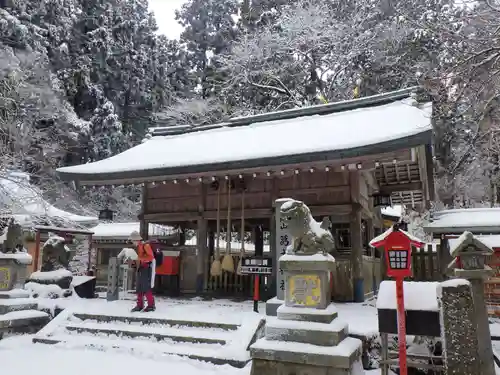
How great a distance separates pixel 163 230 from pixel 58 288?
9.95 meters

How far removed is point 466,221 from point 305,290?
782 cm

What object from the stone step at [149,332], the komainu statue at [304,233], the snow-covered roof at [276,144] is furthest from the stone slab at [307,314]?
the snow-covered roof at [276,144]

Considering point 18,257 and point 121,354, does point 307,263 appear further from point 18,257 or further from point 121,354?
point 18,257

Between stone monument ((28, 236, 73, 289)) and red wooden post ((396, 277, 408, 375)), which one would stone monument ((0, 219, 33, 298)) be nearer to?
stone monument ((28, 236, 73, 289))

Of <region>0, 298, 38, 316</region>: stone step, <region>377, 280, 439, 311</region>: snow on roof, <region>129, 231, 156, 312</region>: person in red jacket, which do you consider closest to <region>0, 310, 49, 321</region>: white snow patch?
<region>0, 298, 38, 316</region>: stone step

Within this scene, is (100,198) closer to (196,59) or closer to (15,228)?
(196,59)

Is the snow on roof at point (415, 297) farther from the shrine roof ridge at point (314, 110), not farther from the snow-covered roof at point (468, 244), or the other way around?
the shrine roof ridge at point (314, 110)

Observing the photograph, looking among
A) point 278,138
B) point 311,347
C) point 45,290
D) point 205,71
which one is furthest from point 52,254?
point 205,71

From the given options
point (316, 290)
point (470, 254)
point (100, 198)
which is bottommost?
point (316, 290)

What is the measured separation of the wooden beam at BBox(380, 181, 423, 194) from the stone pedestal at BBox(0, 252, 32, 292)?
32.8ft

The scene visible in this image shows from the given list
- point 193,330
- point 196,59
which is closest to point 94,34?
point 196,59

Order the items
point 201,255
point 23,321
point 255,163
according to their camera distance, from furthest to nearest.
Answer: point 201,255, point 255,163, point 23,321

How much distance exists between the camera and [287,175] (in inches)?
390

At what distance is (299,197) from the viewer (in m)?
9.80
